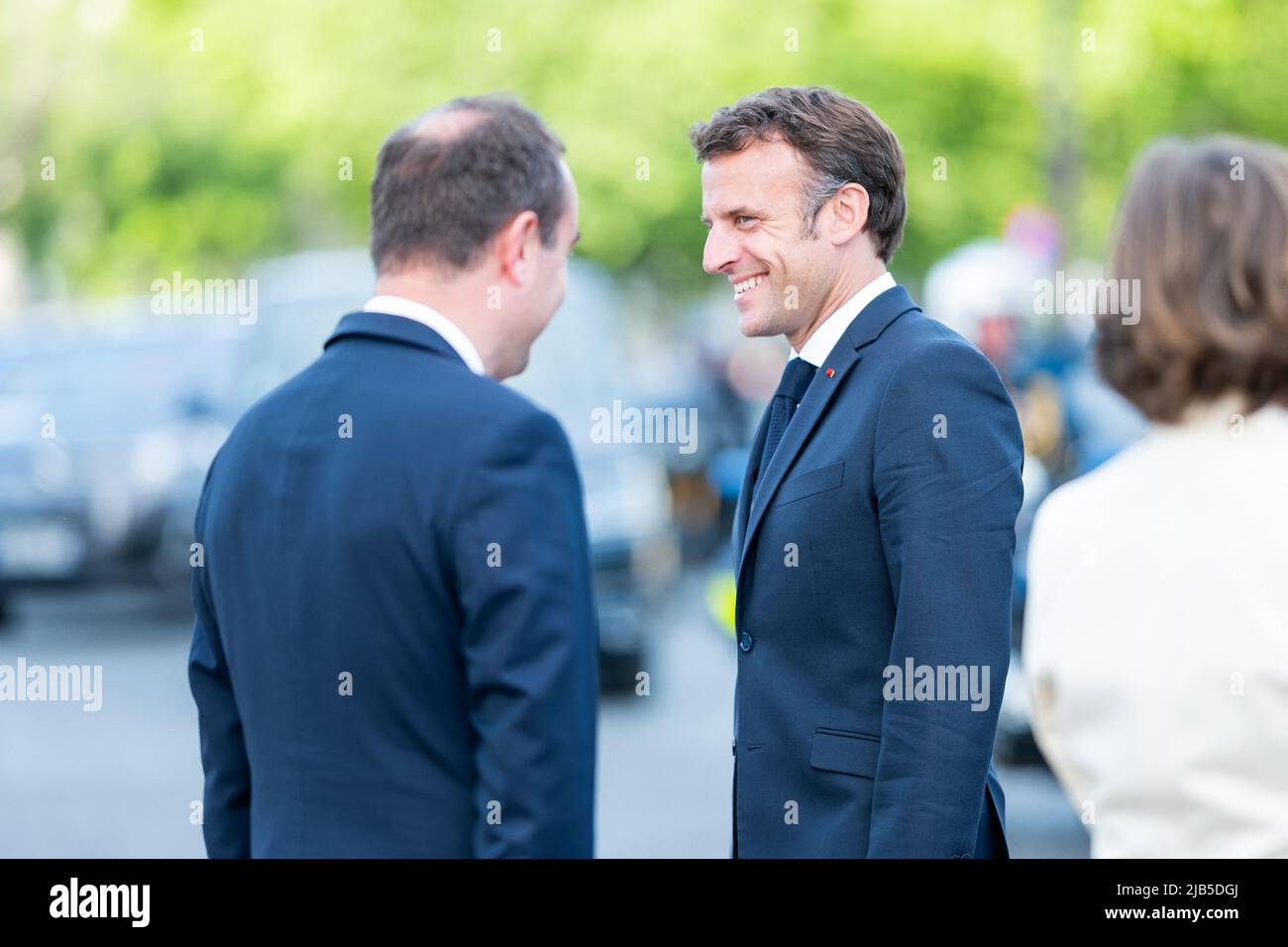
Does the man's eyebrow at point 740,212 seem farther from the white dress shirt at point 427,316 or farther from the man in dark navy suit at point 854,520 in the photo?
the white dress shirt at point 427,316

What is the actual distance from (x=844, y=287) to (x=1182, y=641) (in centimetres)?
121

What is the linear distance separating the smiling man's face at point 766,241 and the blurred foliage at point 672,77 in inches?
514

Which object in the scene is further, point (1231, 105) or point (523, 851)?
point (1231, 105)

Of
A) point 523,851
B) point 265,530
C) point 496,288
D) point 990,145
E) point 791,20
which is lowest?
point 523,851

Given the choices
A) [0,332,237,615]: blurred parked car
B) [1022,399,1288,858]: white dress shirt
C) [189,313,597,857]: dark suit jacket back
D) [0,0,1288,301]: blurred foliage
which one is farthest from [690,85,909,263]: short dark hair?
[0,0,1288,301]: blurred foliage

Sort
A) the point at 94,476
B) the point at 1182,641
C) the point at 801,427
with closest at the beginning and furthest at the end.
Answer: the point at 1182,641, the point at 801,427, the point at 94,476

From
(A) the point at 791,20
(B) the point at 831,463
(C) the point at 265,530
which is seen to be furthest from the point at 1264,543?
(A) the point at 791,20

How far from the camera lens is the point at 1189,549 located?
84.8 inches

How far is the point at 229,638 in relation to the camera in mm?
2592

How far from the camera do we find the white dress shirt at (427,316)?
260 cm

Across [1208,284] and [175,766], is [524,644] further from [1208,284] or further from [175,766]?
[175,766]

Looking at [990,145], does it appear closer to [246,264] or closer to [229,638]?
[246,264]

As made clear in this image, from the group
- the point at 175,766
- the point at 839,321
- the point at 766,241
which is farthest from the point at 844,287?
the point at 175,766

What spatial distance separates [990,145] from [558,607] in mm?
18285
